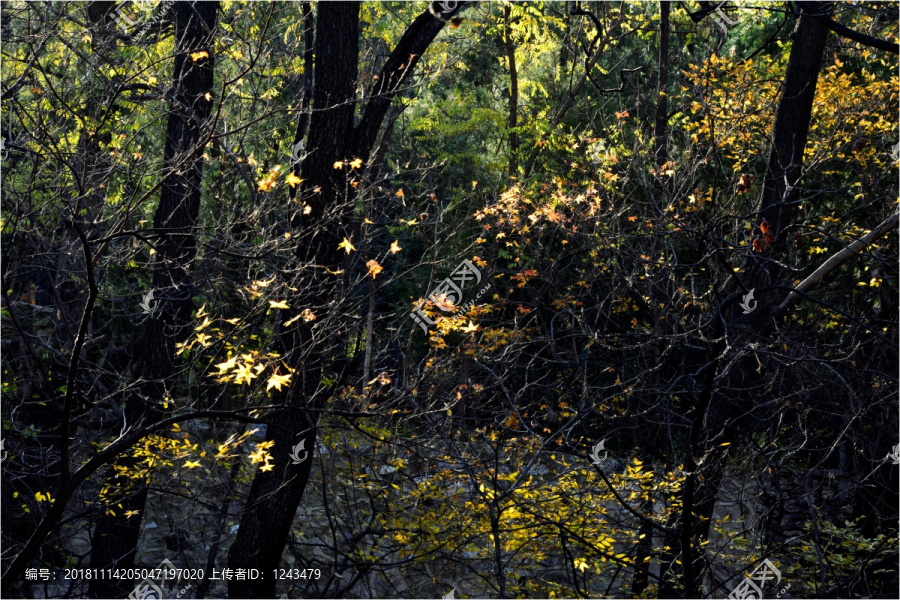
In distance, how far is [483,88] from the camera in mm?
16391

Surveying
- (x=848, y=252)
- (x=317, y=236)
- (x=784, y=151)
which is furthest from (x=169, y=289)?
(x=784, y=151)

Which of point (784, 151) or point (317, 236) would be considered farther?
point (784, 151)

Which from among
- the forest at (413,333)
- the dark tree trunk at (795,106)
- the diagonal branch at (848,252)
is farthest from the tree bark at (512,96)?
the diagonal branch at (848,252)

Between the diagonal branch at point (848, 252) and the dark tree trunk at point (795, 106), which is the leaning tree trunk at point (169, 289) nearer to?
the diagonal branch at point (848, 252)

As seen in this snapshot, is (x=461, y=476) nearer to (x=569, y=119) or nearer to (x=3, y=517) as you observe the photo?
(x=3, y=517)

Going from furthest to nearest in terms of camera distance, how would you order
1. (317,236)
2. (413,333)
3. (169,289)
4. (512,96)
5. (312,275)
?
(512,96) → (413,333) → (169,289) → (317,236) → (312,275)

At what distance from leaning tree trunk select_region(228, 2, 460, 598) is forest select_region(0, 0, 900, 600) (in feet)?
0.09

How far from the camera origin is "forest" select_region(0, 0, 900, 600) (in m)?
5.69

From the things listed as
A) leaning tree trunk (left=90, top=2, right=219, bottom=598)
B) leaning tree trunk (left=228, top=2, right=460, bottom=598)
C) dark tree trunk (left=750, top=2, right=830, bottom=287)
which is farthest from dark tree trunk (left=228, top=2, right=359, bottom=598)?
dark tree trunk (left=750, top=2, right=830, bottom=287)

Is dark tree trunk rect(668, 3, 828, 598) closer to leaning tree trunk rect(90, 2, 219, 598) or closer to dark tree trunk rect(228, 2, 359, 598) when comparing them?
dark tree trunk rect(228, 2, 359, 598)

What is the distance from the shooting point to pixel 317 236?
6398 millimetres

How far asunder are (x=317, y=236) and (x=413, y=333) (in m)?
3.48

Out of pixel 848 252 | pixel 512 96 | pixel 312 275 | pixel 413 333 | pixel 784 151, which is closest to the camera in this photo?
pixel 848 252

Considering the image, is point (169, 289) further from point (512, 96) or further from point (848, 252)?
point (512, 96)
